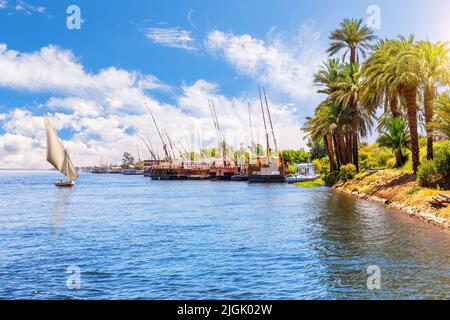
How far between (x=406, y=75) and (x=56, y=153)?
62.1 meters

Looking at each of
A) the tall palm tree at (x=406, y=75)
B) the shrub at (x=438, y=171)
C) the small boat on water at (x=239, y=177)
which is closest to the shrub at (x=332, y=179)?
the tall palm tree at (x=406, y=75)

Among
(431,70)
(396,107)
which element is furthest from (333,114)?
(431,70)

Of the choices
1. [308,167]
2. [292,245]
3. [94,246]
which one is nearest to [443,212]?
[292,245]

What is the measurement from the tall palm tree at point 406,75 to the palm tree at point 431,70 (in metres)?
0.65

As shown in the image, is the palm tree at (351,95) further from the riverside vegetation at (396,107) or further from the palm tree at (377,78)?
the palm tree at (377,78)

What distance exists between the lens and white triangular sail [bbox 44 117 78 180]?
74.9 m

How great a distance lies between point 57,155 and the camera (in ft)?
262

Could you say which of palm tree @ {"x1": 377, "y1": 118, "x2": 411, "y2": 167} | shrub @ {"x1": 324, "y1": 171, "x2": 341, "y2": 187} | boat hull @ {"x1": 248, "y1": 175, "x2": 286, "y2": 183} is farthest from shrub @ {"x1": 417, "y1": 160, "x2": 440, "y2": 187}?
boat hull @ {"x1": 248, "y1": 175, "x2": 286, "y2": 183}

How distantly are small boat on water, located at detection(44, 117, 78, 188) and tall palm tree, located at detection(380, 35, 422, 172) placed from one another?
56.0 meters

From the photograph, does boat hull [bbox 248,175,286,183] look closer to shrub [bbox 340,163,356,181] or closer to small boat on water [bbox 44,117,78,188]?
small boat on water [bbox 44,117,78,188]

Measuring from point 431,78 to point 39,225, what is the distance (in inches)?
1238

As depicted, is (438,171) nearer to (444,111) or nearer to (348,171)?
(444,111)

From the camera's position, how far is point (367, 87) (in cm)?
4262
